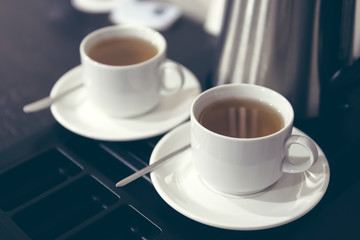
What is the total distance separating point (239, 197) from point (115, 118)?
20cm

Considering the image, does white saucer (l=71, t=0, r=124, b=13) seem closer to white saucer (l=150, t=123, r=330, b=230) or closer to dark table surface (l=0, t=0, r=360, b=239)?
dark table surface (l=0, t=0, r=360, b=239)

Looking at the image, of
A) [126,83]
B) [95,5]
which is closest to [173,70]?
[126,83]

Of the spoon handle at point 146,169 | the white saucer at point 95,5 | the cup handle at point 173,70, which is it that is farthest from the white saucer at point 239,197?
the white saucer at point 95,5

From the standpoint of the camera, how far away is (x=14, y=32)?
2.78 feet

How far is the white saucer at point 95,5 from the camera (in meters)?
0.92

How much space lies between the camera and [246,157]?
18.6 inches

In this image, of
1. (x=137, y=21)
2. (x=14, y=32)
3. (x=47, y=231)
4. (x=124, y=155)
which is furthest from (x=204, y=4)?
(x=47, y=231)

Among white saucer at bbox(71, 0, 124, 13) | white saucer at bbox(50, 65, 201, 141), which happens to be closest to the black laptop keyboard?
white saucer at bbox(50, 65, 201, 141)

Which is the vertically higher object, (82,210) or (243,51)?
(243,51)

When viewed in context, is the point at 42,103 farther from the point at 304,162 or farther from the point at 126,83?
the point at 304,162

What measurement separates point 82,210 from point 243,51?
0.25 metres

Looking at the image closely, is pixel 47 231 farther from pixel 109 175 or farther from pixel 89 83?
pixel 89 83

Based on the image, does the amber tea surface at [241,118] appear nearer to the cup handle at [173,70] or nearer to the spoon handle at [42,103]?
the cup handle at [173,70]

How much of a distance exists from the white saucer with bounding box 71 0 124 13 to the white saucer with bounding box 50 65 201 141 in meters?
0.26
